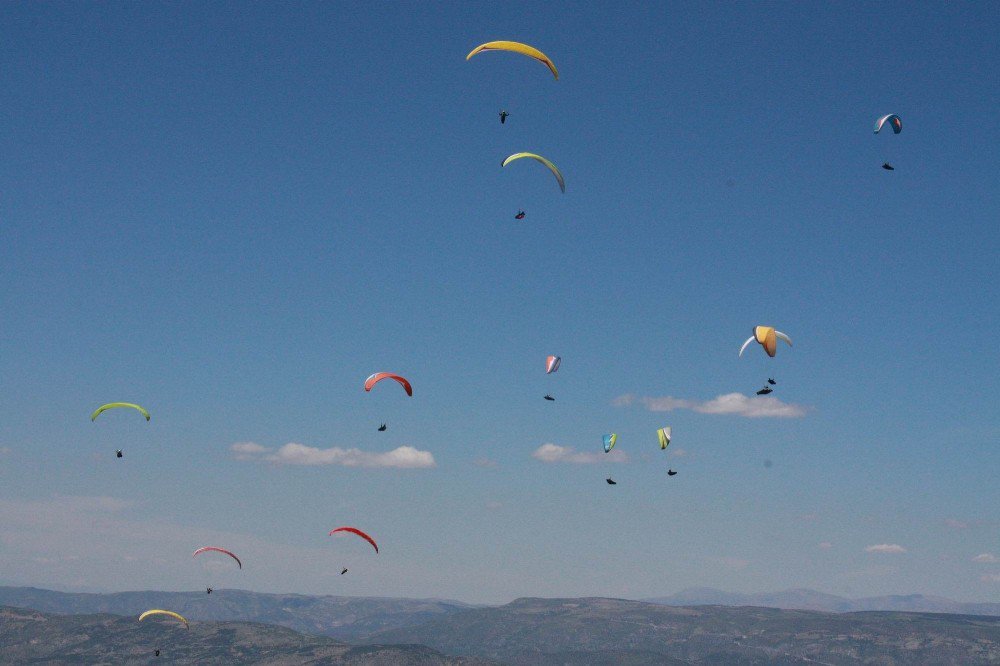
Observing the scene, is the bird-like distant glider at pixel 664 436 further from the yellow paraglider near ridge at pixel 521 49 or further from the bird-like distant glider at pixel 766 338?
the yellow paraglider near ridge at pixel 521 49

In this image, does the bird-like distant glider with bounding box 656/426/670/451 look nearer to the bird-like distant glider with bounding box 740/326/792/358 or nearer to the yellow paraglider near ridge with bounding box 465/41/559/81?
the bird-like distant glider with bounding box 740/326/792/358

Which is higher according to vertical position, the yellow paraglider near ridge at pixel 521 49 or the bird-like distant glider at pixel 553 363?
the yellow paraglider near ridge at pixel 521 49

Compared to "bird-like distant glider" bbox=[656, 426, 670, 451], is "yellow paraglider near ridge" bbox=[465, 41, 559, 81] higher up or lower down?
higher up

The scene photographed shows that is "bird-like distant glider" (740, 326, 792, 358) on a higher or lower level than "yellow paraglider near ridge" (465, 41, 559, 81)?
lower

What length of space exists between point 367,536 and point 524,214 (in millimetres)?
39028

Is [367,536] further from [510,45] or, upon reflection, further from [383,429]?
[510,45]

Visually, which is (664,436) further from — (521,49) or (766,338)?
(521,49)

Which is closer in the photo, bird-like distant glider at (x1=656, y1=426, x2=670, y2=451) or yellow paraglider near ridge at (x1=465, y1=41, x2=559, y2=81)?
yellow paraglider near ridge at (x1=465, y1=41, x2=559, y2=81)

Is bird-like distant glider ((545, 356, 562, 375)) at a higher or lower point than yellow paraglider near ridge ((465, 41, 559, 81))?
lower

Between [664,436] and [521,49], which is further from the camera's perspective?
[664,436]

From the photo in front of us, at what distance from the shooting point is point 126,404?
90438 millimetres

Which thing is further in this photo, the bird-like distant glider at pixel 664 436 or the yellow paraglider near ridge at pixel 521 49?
the bird-like distant glider at pixel 664 436

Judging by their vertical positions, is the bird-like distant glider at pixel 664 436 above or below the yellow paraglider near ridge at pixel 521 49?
below

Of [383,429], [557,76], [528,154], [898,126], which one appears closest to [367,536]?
[383,429]
